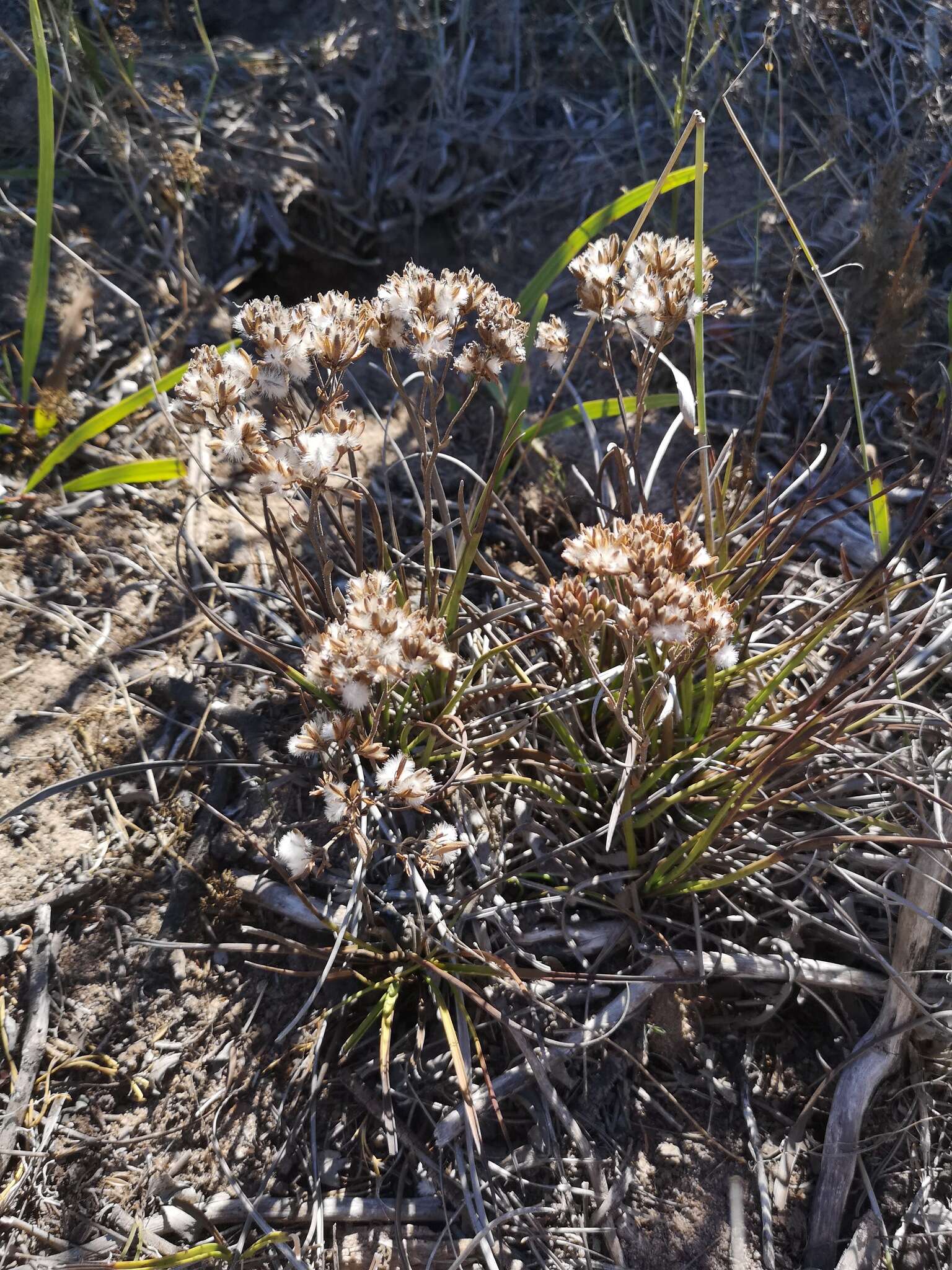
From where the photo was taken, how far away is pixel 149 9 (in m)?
3.36

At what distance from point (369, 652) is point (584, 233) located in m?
1.49

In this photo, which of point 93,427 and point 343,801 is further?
point 93,427

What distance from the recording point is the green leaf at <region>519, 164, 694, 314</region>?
7.37 feet

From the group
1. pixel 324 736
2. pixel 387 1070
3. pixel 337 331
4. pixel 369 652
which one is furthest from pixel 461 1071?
pixel 337 331

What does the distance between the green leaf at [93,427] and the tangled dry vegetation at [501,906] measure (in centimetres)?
69

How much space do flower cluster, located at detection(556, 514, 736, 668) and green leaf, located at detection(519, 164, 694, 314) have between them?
1.10 meters

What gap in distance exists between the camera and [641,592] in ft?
4.31

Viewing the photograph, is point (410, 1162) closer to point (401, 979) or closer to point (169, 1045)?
point (401, 979)

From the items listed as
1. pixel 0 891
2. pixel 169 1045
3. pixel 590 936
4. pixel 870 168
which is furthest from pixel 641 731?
pixel 870 168

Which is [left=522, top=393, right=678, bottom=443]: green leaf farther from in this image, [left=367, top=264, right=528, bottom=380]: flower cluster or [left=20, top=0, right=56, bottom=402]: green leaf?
[left=20, top=0, right=56, bottom=402]: green leaf

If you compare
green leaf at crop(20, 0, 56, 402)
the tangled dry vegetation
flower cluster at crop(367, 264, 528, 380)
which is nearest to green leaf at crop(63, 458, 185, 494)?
green leaf at crop(20, 0, 56, 402)

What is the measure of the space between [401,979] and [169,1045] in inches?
18.1

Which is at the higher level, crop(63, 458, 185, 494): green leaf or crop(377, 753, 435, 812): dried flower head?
crop(63, 458, 185, 494): green leaf

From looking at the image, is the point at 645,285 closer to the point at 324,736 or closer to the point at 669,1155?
the point at 324,736
